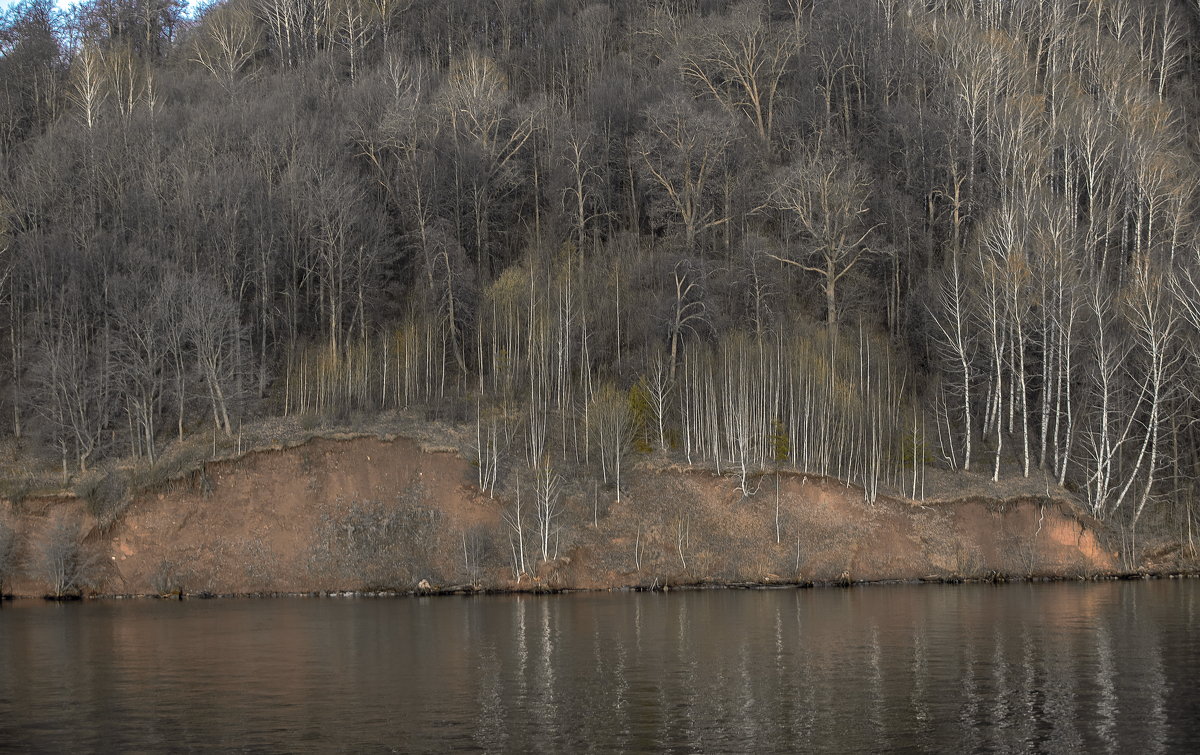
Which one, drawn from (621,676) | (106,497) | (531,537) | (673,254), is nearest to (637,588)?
(531,537)

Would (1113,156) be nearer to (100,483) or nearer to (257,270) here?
(257,270)

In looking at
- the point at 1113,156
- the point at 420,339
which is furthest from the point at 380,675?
the point at 1113,156

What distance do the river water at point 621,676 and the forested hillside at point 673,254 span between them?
47.5 ft

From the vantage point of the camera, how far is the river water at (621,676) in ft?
83.4

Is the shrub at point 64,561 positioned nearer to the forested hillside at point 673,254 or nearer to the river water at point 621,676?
the forested hillside at point 673,254

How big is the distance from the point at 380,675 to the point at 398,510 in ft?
87.0

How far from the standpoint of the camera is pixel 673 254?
3014 inches

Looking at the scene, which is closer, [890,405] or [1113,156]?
[890,405]

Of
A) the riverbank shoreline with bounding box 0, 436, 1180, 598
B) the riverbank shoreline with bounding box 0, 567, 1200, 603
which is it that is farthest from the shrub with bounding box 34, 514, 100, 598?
the riverbank shoreline with bounding box 0, 567, 1200, 603

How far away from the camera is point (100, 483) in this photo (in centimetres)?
6047

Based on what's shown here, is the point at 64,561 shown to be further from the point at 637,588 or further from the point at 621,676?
the point at 621,676

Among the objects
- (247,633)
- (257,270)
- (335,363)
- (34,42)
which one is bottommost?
(247,633)

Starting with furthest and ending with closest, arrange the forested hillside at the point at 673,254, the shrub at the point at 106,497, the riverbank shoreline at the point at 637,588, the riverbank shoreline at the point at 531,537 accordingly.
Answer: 1. the forested hillside at the point at 673,254
2. the shrub at the point at 106,497
3. the riverbank shoreline at the point at 531,537
4. the riverbank shoreline at the point at 637,588

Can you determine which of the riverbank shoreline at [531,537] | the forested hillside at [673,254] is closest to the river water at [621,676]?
the riverbank shoreline at [531,537]
